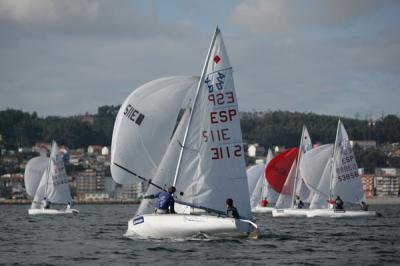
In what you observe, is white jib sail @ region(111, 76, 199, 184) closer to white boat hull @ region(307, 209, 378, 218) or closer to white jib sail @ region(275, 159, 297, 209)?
white boat hull @ region(307, 209, 378, 218)

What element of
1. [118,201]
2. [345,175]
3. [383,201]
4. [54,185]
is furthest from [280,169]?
[118,201]

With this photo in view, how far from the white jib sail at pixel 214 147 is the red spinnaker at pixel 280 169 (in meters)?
36.6

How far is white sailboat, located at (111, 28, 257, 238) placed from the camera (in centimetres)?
3288

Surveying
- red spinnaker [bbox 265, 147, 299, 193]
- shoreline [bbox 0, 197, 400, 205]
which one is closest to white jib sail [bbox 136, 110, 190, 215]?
red spinnaker [bbox 265, 147, 299, 193]

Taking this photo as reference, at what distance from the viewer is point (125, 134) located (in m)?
34.2

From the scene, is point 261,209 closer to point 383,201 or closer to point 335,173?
point 335,173

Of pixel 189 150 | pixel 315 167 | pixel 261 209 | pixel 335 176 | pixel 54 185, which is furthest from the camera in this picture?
pixel 261 209

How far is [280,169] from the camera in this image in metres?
70.8

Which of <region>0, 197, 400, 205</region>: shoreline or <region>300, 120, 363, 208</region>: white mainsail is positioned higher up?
<region>300, 120, 363, 208</region>: white mainsail

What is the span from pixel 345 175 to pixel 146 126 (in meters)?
28.9

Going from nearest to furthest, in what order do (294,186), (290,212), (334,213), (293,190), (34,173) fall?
(334,213) → (290,212) → (294,186) → (293,190) → (34,173)

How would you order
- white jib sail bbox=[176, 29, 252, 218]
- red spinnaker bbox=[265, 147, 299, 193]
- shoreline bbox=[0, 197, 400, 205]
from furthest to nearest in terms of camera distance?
shoreline bbox=[0, 197, 400, 205] < red spinnaker bbox=[265, 147, 299, 193] < white jib sail bbox=[176, 29, 252, 218]

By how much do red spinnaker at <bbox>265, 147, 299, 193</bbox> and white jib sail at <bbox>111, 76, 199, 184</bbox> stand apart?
36.2m

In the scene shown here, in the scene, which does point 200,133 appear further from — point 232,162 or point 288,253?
point 288,253
